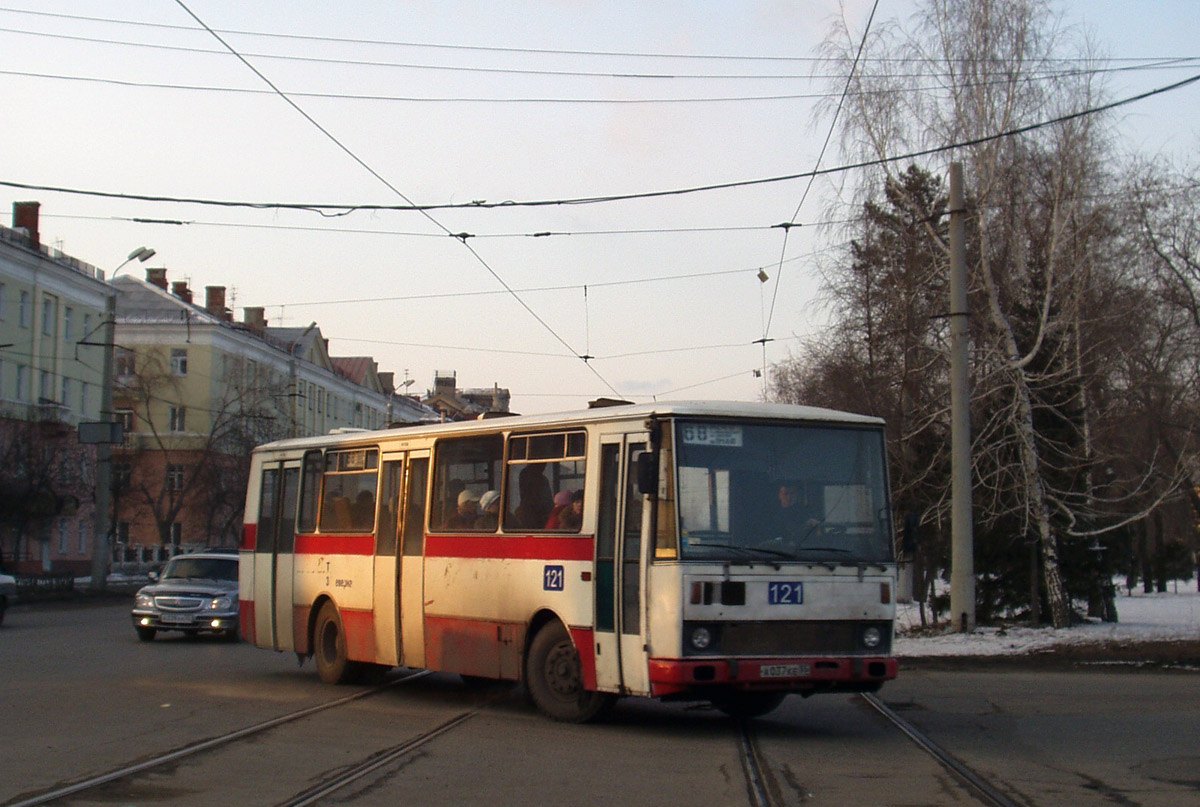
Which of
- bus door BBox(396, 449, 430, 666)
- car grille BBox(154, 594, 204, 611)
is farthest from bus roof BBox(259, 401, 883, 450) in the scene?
car grille BBox(154, 594, 204, 611)

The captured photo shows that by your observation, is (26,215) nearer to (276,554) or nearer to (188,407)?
(188,407)

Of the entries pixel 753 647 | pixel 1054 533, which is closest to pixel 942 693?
pixel 753 647

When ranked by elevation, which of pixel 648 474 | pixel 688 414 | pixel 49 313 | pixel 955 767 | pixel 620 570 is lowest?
pixel 955 767

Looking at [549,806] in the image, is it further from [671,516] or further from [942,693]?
[942,693]

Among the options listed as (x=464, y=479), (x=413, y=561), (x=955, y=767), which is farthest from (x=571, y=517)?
(x=955, y=767)

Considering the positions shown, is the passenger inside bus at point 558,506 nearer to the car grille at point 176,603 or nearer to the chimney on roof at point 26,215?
the car grille at point 176,603

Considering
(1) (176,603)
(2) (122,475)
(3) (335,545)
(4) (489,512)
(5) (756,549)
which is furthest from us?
(2) (122,475)

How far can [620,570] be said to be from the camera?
11641 millimetres

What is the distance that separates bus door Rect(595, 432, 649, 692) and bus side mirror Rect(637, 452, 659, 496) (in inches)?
10.5

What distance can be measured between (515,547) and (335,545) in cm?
387

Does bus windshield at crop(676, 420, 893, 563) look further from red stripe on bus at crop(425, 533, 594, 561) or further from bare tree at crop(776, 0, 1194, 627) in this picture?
bare tree at crop(776, 0, 1194, 627)

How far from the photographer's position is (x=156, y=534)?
237ft

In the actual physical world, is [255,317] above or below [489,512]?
above

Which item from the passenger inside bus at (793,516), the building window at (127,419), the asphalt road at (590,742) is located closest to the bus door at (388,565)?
the asphalt road at (590,742)
